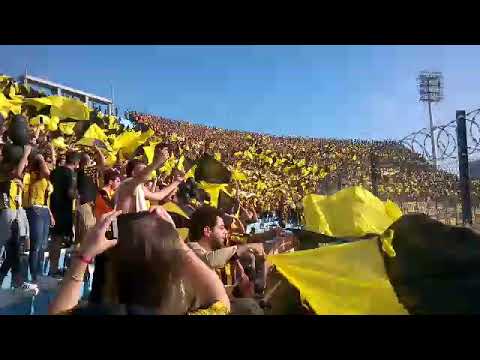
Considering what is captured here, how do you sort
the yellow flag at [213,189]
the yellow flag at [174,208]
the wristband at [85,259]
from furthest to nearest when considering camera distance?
the yellow flag at [213,189] → the yellow flag at [174,208] → the wristband at [85,259]

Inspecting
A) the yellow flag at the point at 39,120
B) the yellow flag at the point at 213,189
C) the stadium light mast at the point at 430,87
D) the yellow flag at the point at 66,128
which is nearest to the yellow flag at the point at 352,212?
the yellow flag at the point at 213,189

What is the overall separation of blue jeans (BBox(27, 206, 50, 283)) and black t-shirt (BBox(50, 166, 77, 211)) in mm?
89

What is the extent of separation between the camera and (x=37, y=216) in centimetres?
324

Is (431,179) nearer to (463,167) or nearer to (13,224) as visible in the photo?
(463,167)

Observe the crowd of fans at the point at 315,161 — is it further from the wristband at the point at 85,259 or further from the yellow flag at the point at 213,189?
the wristband at the point at 85,259

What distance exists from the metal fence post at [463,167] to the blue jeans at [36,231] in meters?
2.57

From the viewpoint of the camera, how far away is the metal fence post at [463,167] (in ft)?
11.1

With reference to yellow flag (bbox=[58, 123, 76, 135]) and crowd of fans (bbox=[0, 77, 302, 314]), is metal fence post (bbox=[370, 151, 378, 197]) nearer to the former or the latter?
crowd of fans (bbox=[0, 77, 302, 314])

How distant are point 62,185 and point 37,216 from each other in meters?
0.23

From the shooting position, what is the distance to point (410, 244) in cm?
333

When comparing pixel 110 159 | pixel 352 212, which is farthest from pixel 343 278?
pixel 110 159
